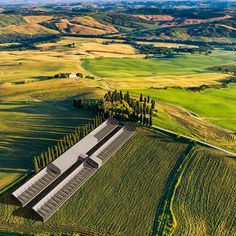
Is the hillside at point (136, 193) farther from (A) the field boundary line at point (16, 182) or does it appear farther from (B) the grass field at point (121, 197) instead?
(A) the field boundary line at point (16, 182)

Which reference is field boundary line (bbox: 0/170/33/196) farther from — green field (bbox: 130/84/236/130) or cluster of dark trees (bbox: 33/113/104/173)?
green field (bbox: 130/84/236/130)

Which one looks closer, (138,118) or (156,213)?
(156,213)

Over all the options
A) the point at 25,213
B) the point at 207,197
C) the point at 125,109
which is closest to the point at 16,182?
the point at 25,213

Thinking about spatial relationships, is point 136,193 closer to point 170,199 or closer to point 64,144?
point 170,199

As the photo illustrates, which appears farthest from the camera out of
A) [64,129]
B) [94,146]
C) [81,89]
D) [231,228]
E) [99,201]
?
[81,89]

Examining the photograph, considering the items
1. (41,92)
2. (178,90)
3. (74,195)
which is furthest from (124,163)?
(178,90)

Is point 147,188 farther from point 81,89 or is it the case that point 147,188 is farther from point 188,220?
point 81,89

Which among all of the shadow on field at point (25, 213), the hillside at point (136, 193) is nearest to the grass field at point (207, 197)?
the hillside at point (136, 193)
